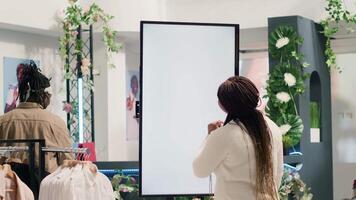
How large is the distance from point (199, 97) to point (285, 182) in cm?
193

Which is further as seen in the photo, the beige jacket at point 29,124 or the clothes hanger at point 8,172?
the beige jacket at point 29,124

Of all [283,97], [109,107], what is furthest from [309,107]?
[109,107]

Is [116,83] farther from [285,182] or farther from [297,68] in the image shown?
[285,182]

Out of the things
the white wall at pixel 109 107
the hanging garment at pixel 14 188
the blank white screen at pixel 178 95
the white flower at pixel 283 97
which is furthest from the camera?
the white wall at pixel 109 107

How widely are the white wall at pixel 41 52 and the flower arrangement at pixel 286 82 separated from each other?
2431mm

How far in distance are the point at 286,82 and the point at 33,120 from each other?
3509 mm

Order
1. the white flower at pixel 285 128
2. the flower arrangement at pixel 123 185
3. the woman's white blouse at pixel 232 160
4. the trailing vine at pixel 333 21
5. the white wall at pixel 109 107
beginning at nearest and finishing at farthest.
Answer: the woman's white blouse at pixel 232 160 < the flower arrangement at pixel 123 185 < the white flower at pixel 285 128 < the trailing vine at pixel 333 21 < the white wall at pixel 109 107

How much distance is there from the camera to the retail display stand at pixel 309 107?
7043 mm

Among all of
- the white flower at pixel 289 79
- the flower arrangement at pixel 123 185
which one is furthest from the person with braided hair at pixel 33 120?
the white flower at pixel 289 79

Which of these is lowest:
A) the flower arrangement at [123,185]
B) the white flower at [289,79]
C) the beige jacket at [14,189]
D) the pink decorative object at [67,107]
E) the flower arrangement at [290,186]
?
the flower arrangement at [290,186]

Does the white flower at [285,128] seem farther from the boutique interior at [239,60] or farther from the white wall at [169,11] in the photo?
the white wall at [169,11]

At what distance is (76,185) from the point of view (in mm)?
3318

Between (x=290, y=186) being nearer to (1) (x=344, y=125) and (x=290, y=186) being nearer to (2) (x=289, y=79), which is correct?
(2) (x=289, y=79)

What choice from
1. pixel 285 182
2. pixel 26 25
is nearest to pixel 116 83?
pixel 26 25
